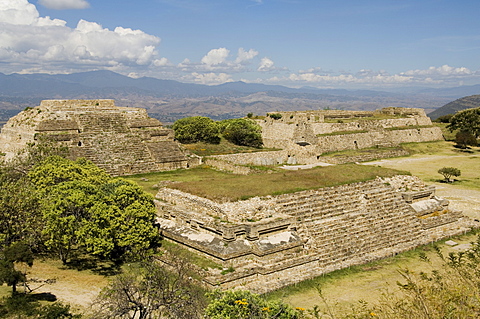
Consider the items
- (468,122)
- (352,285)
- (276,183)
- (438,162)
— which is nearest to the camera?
(352,285)

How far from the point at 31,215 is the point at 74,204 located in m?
1.55

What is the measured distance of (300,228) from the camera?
15742mm

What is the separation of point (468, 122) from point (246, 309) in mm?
49528

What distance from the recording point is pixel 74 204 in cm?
1484

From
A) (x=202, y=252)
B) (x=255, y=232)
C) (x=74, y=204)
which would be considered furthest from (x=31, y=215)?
(x=255, y=232)

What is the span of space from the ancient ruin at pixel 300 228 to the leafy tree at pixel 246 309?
12.2ft

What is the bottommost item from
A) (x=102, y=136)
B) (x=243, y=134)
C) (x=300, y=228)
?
(x=300, y=228)

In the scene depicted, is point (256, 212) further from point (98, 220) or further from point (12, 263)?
point (12, 263)

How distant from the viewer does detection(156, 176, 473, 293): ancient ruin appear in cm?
1380

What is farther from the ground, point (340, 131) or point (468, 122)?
point (468, 122)

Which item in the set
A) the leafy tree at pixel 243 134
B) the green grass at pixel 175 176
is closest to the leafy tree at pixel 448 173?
the green grass at pixel 175 176

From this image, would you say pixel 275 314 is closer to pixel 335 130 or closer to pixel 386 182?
pixel 386 182

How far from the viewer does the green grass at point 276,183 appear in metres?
17.1

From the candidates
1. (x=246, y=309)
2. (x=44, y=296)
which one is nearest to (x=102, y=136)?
A: (x=44, y=296)
